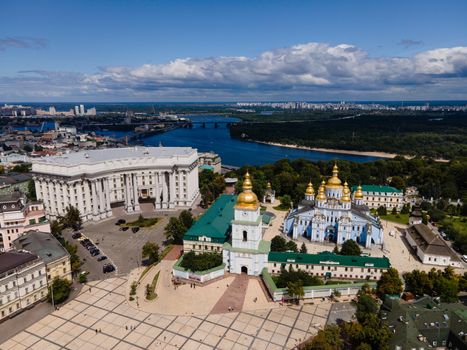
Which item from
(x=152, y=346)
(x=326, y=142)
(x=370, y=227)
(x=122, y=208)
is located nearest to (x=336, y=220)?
(x=370, y=227)

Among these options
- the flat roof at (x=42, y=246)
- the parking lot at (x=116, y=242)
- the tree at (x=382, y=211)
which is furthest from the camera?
the tree at (x=382, y=211)

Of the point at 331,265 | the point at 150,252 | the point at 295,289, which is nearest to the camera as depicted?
→ the point at 295,289

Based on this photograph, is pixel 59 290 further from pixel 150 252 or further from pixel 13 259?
pixel 150 252

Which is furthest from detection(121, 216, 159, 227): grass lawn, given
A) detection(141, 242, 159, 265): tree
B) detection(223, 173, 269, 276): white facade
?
detection(223, 173, 269, 276): white facade

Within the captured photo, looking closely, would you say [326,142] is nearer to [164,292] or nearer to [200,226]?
[200,226]

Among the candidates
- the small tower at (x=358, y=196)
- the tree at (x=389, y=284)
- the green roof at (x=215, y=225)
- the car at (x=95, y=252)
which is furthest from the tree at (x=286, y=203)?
the car at (x=95, y=252)

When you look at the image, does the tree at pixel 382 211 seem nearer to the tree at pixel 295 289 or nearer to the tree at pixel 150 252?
the tree at pixel 295 289

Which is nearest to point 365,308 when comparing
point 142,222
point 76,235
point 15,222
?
point 142,222
